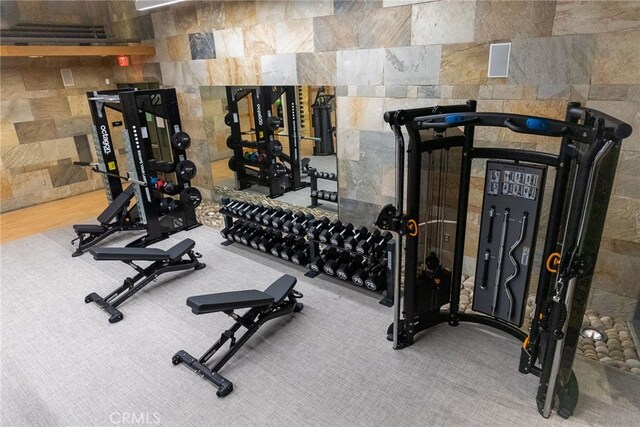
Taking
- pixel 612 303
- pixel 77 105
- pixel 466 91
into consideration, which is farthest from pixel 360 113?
pixel 77 105

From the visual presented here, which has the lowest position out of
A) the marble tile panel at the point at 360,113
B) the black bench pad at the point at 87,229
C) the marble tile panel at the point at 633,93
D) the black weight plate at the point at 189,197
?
the black bench pad at the point at 87,229

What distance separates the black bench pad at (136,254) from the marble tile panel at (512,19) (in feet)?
10.6

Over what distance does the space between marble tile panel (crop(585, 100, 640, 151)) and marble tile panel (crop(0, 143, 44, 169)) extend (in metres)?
7.36

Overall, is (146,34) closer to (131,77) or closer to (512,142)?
(131,77)

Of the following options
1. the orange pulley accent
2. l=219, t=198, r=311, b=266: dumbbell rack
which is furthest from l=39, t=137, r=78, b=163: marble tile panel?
the orange pulley accent

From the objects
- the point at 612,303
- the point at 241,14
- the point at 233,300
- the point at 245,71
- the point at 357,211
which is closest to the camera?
the point at 233,300

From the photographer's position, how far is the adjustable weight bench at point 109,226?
4.67 meters

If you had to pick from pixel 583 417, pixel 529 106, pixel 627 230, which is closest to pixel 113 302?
pixel 583 417

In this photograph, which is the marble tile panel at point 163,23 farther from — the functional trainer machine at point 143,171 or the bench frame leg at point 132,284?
the bench frame leg at point 132,284

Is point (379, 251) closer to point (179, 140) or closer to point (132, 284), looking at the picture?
point (132, 284)

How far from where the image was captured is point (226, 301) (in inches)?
105

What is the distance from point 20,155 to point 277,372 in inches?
234

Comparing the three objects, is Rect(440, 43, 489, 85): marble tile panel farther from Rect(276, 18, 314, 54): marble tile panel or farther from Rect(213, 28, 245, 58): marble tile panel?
Rect(213, 28, 245, 58): marble tile panel

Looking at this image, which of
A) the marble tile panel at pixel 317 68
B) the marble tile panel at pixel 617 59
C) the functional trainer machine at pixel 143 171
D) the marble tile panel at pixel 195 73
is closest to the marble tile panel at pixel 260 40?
the marble tile panel at pixel 317 68
